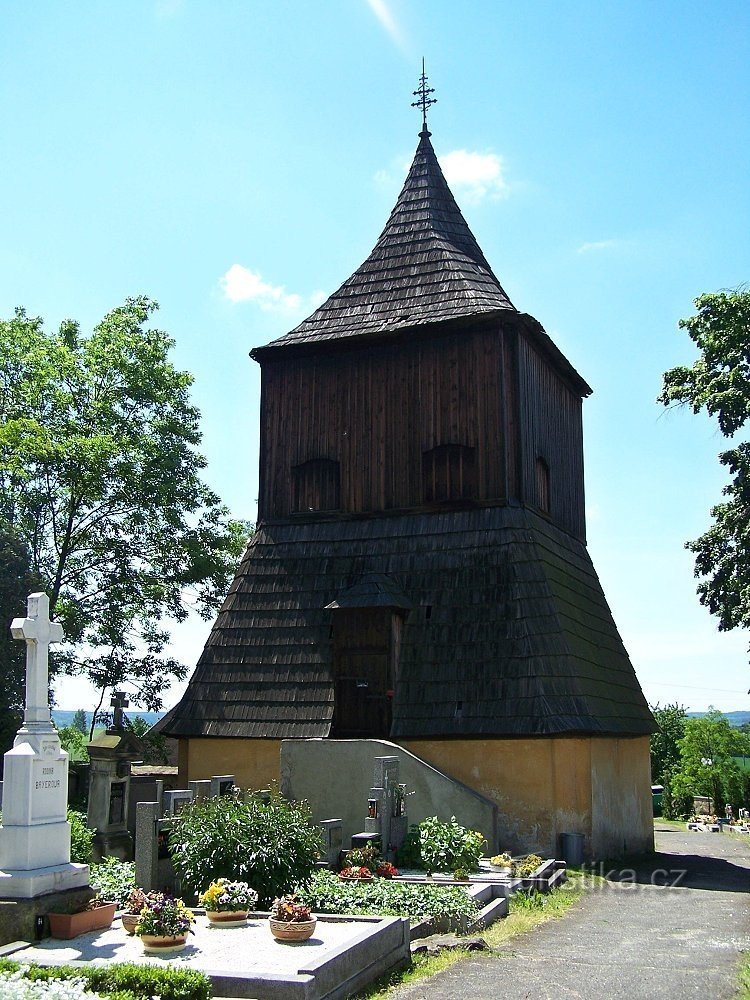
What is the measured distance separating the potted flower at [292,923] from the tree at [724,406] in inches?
624

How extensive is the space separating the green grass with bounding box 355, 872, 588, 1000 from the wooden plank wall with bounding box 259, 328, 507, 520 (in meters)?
8.23

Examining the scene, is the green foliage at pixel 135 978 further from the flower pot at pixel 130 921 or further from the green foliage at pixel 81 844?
the green foliage at pixel 81 844

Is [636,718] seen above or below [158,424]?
below

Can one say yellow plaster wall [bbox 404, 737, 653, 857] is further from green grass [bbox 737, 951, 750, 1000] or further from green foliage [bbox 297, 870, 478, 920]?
green grass [bbox 737, 951, 750, 1000]

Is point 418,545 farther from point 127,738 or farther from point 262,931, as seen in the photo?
point 262,931

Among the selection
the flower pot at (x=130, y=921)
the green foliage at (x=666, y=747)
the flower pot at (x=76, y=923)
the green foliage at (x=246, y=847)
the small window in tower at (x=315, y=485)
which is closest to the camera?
the flower pot at (x=76, y=923)

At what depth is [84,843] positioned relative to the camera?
14.7m

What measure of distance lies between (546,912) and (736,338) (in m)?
15.7

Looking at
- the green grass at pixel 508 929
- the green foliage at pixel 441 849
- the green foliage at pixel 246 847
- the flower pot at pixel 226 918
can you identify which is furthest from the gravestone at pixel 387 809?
the flower pot at pixel 226 918

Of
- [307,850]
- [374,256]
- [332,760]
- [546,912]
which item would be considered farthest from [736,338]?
[307,850]

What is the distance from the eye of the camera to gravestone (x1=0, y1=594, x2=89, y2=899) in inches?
412

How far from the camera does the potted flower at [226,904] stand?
10.6m

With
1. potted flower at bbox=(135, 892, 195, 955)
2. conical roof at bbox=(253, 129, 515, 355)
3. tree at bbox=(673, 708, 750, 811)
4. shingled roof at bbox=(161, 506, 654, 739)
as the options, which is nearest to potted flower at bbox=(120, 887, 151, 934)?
potted flower at bbox=(135, 892, 195, 955)

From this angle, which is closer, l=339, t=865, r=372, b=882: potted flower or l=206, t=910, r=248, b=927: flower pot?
l=206, t=910, r=248, b=927: flower pot
